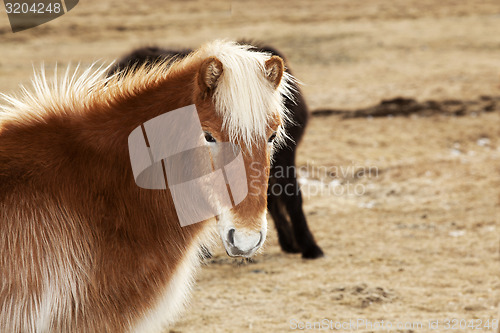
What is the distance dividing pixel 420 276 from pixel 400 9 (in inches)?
698

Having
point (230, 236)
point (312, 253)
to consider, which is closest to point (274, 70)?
point (230, 236)

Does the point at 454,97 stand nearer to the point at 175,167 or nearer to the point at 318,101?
the point at 318,101

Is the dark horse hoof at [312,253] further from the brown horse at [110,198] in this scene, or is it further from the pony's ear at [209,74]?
the pony's ear at [209,74]

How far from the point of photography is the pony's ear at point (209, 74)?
8.63ft

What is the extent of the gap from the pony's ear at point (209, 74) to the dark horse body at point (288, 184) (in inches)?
112

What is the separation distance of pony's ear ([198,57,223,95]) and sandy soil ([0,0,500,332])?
203cm

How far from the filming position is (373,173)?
26.3ft

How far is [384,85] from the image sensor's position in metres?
12.3

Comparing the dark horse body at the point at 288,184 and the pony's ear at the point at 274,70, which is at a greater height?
the pony's ear at the point at 274,70

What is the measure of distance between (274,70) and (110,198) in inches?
42.6

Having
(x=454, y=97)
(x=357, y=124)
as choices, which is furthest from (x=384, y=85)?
(x=357, y=124)

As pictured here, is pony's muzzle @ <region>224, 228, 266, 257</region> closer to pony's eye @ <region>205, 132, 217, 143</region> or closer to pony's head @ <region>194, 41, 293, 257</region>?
pony's head @ <region>194, 41, 293, 257</region>

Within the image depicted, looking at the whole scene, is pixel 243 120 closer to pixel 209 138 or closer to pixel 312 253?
pixel 209 138
